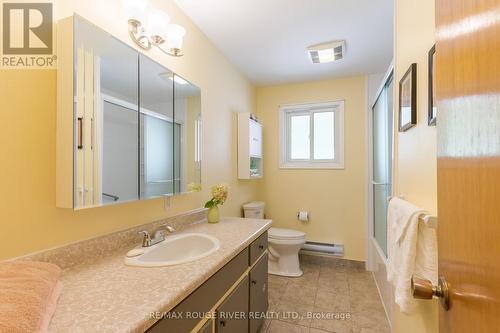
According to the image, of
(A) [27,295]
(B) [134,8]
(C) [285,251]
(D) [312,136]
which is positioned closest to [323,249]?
(C) [285,251]

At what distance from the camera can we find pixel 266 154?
10.7 ft

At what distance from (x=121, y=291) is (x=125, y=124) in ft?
2.63

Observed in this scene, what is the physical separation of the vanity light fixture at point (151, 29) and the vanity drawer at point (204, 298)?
131cm

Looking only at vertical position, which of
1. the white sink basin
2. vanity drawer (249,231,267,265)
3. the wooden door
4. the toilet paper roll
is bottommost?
the toilet paper roll

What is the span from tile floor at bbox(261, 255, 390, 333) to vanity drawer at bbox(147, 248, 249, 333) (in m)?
Result: 0.85

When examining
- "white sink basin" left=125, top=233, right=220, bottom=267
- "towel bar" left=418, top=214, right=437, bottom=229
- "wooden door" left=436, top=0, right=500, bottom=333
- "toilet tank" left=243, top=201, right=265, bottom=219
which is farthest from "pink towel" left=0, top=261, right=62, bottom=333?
"toilet tank" left=243, top=201, right=265, bottom=219

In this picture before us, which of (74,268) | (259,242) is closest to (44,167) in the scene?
(74,268)

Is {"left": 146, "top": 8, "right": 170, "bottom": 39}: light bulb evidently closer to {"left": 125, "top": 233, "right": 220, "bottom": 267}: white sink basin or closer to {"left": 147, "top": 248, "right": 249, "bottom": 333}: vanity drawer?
{"left": 125, "top": 233, "right": 220, "bottom": 267}: white sink basin

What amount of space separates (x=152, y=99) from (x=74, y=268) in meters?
0.94

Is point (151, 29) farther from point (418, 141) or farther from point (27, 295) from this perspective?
point (418, 141)

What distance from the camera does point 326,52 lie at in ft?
7.48

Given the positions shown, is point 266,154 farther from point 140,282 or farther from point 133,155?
point 140,282

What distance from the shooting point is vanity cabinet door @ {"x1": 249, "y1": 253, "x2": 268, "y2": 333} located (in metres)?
1.49

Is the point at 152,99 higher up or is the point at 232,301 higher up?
the point at 152,99
